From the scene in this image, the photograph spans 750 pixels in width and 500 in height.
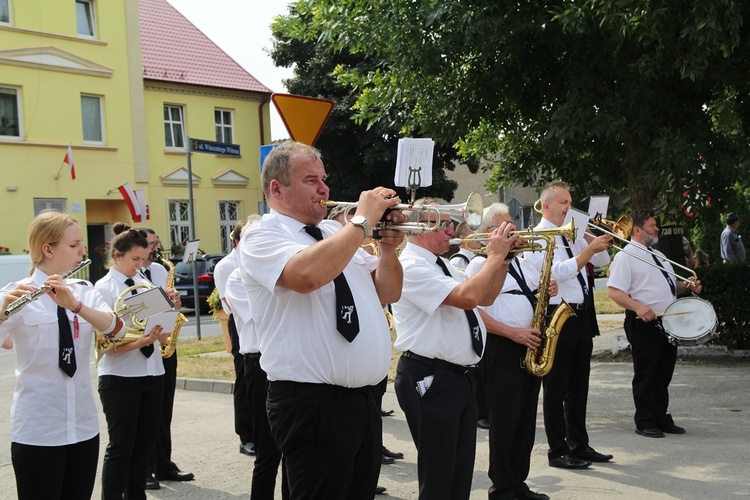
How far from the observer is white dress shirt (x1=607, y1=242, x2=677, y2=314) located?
770 cm

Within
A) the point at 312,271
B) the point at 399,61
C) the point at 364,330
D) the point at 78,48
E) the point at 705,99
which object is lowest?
the point at 364,330

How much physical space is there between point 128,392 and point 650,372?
4776 mm

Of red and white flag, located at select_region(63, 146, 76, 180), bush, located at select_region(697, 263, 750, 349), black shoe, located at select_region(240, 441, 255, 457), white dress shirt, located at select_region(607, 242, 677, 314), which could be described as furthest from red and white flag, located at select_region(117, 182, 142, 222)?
white dress shirt, located at select_region(607, 242, 677, 314)

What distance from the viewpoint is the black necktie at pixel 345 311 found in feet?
11.3

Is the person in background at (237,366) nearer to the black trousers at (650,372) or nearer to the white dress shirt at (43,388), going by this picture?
the white dress shirt at (43,388)

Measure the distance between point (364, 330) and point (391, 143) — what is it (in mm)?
26379

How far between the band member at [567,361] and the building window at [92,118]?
24.4 m

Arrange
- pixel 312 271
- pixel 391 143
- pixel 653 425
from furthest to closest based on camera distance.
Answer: pixel 391 143 < pixel 653 425 < pixel 312 271

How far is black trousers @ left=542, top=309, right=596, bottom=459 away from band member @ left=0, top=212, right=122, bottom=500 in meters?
3.76

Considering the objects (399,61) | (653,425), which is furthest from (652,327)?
(399,61)

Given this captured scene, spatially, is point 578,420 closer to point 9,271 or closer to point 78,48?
point 9,271

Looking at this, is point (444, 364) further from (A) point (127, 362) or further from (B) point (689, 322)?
(B) point (689, 322)

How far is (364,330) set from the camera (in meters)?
3.53

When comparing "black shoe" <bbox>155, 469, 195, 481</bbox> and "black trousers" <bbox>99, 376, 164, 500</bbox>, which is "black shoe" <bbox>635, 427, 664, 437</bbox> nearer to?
"black shoe" <bbox>155, 469, 195, 481</bbox>
